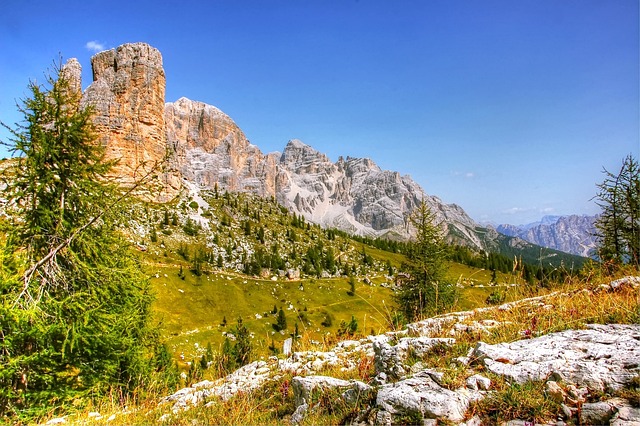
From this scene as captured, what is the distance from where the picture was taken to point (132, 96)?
494 feet

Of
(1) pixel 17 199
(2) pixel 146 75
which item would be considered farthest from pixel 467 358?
(2) pixel 146 75

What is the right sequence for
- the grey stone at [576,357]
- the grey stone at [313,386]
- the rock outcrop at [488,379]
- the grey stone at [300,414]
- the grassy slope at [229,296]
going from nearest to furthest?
the rock outcrop at [488,379], the grey stone at [576,357], the grey stone at [300,414], the grey stone at [313,386], the grassy slope at [229,296]

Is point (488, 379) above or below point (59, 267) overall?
below

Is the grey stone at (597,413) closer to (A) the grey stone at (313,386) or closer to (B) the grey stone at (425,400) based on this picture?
(B) the grey stone at (425,400)

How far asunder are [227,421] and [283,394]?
4.25 ft

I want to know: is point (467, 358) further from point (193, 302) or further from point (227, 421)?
point (193, 302)

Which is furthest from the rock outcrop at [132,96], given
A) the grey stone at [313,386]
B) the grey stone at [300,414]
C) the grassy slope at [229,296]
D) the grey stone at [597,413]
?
the grey stone at [597,413]

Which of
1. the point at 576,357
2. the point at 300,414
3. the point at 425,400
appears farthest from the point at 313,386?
the point at 576,357

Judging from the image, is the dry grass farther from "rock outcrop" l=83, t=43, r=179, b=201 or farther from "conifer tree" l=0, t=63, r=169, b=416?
"rock outcrop" l=83, t=43, r=179, b=201

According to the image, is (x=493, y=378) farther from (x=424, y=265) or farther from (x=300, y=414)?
(x=424, y=265)

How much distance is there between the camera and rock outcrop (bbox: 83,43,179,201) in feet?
474

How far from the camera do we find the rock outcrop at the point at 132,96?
144 metres

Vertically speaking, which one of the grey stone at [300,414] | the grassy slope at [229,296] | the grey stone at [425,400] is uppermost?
the grey stone at [425,400]

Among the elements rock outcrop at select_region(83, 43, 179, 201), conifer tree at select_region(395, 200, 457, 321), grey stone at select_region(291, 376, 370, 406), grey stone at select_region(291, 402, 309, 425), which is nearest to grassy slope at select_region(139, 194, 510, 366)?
conifer tree at select_region(395, 200, 457, 321)
